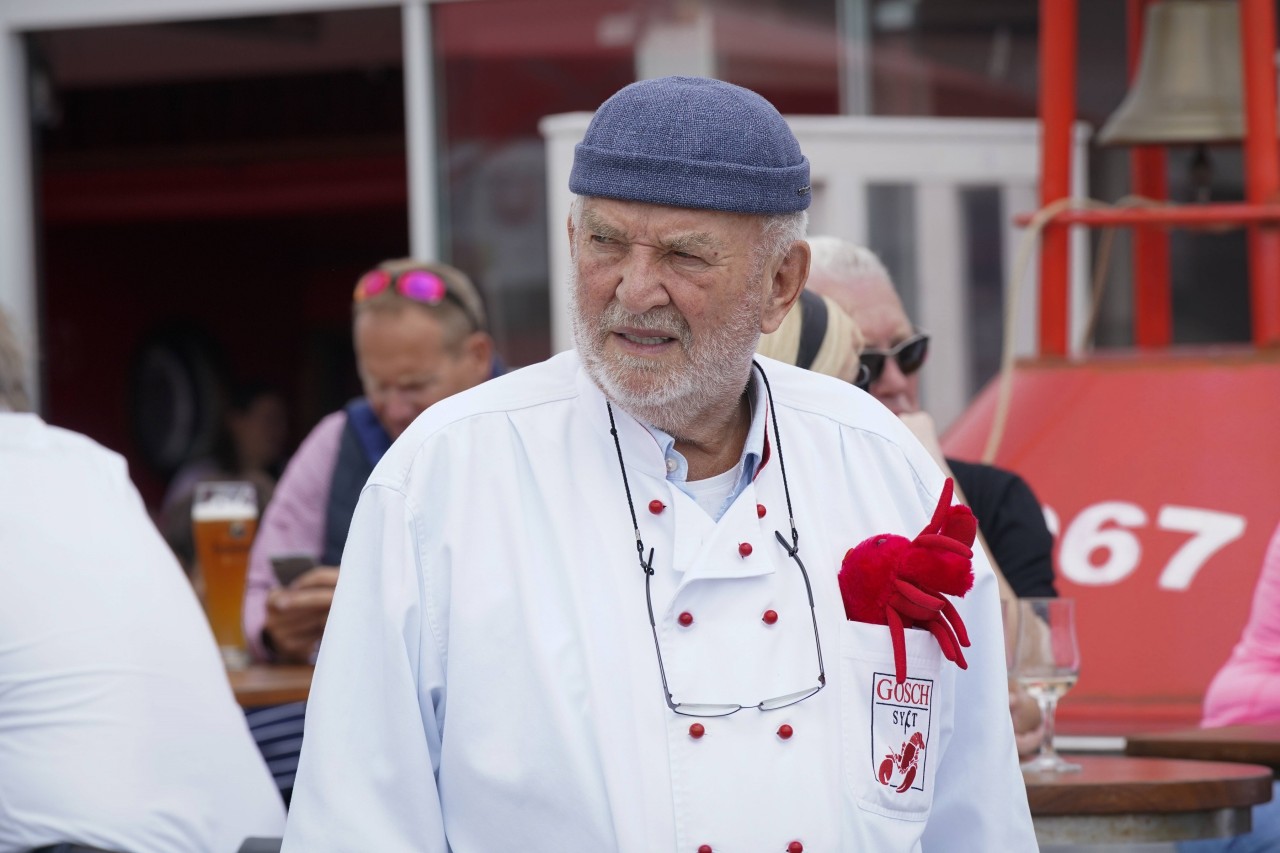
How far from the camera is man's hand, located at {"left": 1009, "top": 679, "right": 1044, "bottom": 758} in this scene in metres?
2.65

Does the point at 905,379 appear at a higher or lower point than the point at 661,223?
lower

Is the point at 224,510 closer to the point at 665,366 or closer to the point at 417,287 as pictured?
the point at 417,287

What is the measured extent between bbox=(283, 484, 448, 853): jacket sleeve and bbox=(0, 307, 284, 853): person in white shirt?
2.78 ft

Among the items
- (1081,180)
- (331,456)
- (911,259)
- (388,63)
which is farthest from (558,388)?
(388,63)

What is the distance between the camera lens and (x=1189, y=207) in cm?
395

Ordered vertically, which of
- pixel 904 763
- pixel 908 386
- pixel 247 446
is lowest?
pixel 247 446

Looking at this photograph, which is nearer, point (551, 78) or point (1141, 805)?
point (1141, 805)

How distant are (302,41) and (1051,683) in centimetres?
611

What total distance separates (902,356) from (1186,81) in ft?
5.74

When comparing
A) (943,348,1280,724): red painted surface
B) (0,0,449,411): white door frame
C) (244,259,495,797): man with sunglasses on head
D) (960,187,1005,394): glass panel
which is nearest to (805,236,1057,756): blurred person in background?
(943,348,1280,724): red painted surface

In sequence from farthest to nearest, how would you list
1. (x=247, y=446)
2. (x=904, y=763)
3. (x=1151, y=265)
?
1. (x=247, y=446)
2. (x=1151, y=265)
3. (x=904, y=763)

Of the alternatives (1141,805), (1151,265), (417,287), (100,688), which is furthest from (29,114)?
(1141,805)

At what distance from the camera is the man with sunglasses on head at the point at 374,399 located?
12.2 ft

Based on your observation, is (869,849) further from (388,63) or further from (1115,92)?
(388,63)
